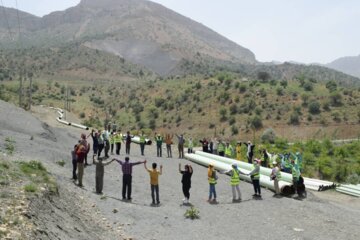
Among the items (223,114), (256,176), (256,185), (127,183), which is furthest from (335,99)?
(127,183)

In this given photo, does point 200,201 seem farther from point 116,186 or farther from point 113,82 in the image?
point 113,82

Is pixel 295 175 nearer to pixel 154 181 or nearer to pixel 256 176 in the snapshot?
pixel 256 176

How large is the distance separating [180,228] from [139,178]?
7.99 meters

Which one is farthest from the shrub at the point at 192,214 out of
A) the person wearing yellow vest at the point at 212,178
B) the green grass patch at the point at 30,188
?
the green grass patch at the point at 30,188

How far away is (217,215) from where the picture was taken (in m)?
15.8

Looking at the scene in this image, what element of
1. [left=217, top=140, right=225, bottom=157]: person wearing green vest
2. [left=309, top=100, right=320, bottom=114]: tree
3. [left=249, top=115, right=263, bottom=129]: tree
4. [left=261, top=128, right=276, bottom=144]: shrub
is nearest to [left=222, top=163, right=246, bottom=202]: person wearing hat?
[left=217, top=140, right=225, bottom=157]: person wearing green vest

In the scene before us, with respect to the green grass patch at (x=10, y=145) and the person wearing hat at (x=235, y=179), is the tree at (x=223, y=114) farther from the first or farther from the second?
the person wearing hat at (x=235, y=179)

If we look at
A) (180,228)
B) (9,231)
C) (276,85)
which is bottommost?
(180,228)

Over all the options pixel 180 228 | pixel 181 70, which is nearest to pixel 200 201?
pixel 180 228

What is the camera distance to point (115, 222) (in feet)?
45.7

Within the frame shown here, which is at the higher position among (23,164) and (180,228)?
(23,164)

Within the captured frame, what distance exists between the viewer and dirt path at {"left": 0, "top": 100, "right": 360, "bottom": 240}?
13.9 metres

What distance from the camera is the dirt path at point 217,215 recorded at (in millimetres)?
13901

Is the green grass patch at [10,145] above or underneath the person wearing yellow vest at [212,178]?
above
